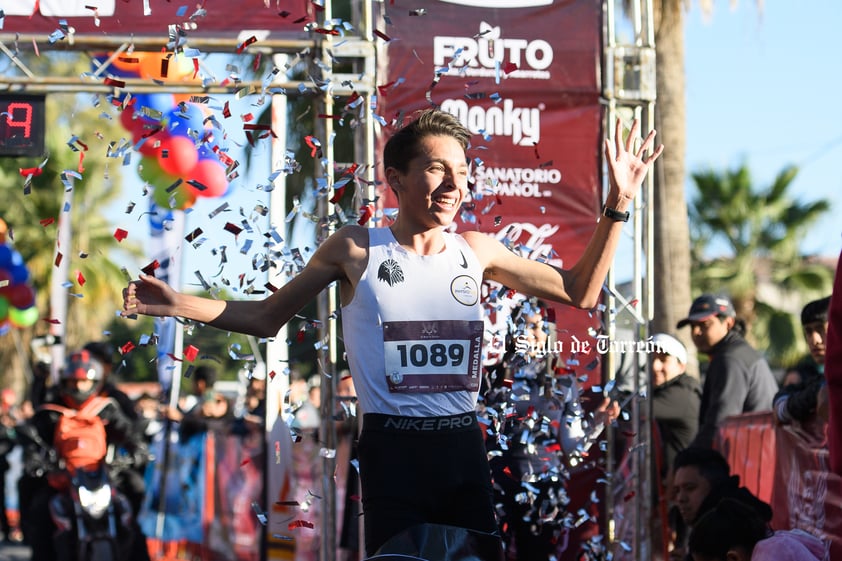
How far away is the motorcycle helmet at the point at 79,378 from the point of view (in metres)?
9.67

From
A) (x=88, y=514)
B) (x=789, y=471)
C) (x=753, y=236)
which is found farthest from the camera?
(x=753, y=236)

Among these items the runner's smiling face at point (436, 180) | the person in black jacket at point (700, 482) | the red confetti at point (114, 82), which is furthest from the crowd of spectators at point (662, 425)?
the runner's smiling face at point (436, 180)

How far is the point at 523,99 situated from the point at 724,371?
2195 millimetres

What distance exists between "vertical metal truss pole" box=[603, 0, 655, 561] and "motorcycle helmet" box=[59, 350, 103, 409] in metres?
4.40

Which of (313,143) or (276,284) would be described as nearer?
(313,143)

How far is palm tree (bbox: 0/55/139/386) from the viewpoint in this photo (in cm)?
2862

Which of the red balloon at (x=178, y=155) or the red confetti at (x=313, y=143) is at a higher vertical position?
the red balloon at (x=178, y=155)

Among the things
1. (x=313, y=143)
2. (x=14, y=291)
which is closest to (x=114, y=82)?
(x=313, y=143)

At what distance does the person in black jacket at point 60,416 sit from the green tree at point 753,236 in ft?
65.9

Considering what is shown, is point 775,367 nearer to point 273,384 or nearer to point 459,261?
point 273,384

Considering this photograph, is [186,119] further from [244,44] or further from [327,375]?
[327,375]

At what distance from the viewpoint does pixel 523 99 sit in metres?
7.89

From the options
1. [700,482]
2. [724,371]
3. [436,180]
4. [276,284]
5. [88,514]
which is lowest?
[88,514]

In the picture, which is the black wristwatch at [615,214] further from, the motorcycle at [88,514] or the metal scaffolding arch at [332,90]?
the motorcycle at [88,514]
